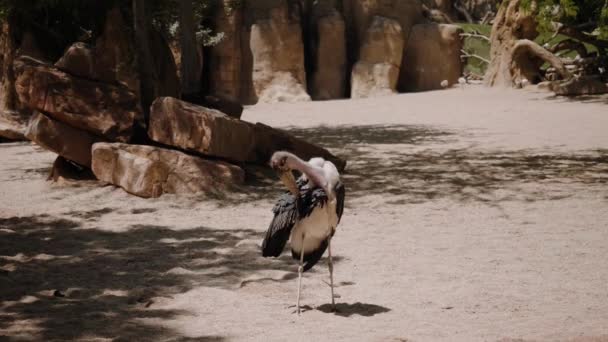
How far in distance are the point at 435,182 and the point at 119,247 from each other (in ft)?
14.0

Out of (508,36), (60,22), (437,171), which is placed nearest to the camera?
(437,171)

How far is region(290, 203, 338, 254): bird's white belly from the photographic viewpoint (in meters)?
4.88

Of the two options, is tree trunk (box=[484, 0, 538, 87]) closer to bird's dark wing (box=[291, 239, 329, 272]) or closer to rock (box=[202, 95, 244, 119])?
rock (box=[202, 95, 244, 119])

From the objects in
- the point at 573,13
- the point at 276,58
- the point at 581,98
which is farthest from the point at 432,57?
the point at 573,13

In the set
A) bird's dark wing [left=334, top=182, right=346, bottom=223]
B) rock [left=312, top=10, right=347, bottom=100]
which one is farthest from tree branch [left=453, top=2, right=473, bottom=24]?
bird's dark wing [left=334, top=182, right=346, bottom=223]

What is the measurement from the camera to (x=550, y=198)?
860cm

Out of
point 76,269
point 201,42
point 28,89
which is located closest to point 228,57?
point 201,42

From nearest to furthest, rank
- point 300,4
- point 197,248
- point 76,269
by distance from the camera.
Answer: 1. point 76,269
2. point 197,248
3. point 300,4

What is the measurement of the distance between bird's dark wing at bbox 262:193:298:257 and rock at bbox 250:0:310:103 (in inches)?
710

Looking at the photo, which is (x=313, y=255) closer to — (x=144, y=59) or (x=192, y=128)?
(x=192, y=128)

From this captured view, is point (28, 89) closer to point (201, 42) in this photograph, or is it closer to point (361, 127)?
point (361, 127)

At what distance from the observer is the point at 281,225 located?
16.3ft

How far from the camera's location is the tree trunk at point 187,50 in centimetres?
1256

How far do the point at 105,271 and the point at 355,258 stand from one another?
6.28 feet
